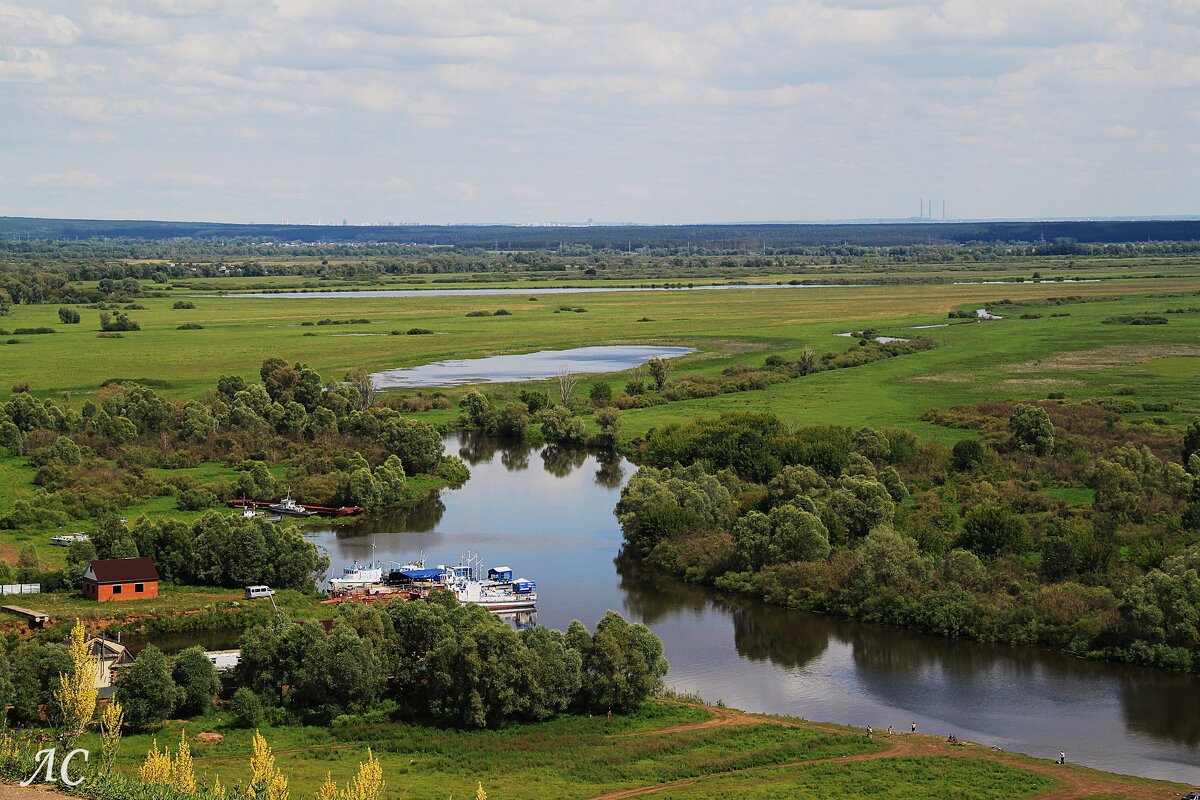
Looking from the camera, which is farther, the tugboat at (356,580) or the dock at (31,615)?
the tugboat at (356,580)

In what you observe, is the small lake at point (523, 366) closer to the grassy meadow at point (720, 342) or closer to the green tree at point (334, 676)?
the grassy meadow at point (720, 342)

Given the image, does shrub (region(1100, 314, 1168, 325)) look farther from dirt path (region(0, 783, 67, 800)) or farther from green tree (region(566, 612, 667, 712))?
dirt path (region(0, 783, 67, 800))

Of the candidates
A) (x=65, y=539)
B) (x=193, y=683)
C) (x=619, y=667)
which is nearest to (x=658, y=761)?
(x=619, y=667)

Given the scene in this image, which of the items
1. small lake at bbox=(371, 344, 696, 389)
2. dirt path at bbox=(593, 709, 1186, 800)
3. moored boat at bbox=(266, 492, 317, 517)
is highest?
small lake at bbox=(371, 344, 696, 389)

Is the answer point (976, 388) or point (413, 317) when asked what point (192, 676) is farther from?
point (413, 317)

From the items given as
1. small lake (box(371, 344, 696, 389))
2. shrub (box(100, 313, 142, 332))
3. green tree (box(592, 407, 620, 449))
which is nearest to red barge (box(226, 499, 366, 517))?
green tree (box(592, 407, 620, 449))

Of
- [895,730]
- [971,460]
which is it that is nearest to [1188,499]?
[971,460]

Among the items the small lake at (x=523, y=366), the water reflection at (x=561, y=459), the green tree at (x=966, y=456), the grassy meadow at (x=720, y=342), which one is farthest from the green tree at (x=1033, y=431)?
the small lake at (x=523, y=366)
